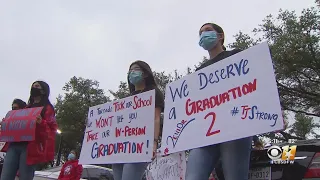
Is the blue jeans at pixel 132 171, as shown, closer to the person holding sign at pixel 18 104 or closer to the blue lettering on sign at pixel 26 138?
the blue lettering on sign at pixel 26 138

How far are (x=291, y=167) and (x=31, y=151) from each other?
2.77 metres

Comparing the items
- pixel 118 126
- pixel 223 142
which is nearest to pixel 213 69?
pixel 223 142

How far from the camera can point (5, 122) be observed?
5086mm

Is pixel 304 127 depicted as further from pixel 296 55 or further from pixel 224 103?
pixel 224 103

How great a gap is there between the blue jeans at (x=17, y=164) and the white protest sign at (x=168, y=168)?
53.0 inches

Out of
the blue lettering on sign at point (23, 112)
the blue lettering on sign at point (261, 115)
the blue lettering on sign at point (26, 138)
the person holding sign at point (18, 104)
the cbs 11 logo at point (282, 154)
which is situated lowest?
the cbs 11 logo at point (282, 154)

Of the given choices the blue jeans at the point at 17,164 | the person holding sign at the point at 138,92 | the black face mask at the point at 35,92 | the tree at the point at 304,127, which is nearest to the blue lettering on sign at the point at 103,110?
the person holding sign at the point at 138,92

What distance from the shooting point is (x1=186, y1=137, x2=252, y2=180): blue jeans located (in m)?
3.02

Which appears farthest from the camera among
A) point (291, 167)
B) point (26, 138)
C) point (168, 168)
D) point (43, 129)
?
point (43, 129)

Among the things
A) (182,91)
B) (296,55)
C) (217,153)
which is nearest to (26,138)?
(182,91)

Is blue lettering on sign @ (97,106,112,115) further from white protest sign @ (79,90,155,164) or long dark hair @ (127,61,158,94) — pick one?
long dark hair @ (127,61,158,94)

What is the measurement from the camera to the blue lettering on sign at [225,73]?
3156 millimetres

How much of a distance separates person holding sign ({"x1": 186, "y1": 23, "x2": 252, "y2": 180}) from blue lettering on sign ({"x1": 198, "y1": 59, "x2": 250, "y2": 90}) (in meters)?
0.15

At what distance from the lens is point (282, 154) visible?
3516 mm
